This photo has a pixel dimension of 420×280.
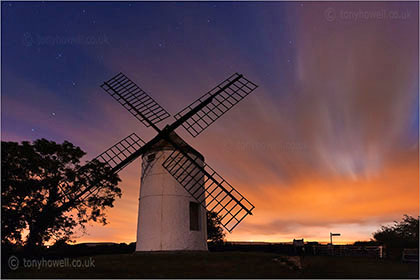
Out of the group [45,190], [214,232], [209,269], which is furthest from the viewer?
[214,232]

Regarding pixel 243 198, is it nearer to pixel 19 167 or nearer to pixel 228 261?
pixel 228 261

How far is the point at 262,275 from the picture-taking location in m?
12.2

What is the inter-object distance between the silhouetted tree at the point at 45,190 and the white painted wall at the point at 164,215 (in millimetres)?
2688

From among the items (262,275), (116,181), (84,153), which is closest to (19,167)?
(84,153)

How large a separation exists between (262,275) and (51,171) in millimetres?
12272

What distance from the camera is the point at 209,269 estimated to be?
12.8m

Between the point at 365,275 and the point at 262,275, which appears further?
the point at 365,275

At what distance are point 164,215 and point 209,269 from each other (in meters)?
5.25

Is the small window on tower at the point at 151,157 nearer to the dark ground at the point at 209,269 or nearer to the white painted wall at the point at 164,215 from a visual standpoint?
the white painted wall at the point at 164,215

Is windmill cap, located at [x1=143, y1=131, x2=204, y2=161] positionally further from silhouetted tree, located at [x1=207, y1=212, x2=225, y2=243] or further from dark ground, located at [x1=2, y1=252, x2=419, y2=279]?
silhouetted tree, located at [x1=207, y1=212, x2=225, y2=243]

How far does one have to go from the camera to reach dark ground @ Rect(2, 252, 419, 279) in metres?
12.4

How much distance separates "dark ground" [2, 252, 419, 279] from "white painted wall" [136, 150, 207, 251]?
5.13 ft

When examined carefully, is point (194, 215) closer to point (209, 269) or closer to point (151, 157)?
point (151, 157)

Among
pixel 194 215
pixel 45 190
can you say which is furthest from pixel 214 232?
pixel 45 190
